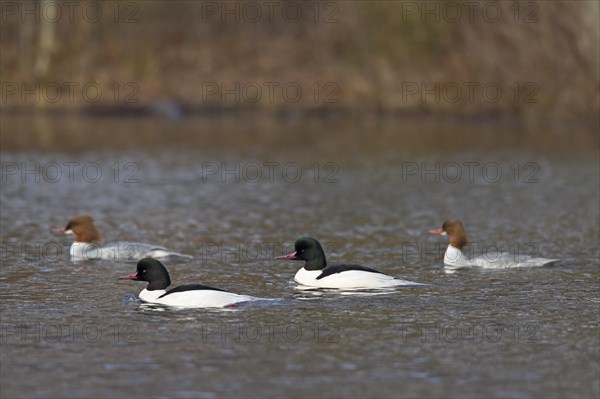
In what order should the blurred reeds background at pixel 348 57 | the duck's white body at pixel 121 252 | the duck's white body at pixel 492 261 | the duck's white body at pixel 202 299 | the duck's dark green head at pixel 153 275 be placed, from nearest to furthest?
the duck's white body at pixel 202 299 → the duck's dark green head at pixel 153 275 → the duck's white body at pixel 492 261 → the duck's white body at pixel 121 252 → the blurred reeds background at pixel 348 57

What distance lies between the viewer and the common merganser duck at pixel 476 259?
45.9 feet

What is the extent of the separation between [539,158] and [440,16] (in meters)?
10.9

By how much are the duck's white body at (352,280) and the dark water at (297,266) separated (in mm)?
174

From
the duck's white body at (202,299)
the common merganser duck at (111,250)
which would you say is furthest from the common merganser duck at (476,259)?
the duck's white body at (202,299)

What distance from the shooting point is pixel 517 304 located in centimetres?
1180

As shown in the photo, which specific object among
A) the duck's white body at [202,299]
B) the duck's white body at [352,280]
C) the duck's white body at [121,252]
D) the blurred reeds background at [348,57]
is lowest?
the duck's white body at [202,299]

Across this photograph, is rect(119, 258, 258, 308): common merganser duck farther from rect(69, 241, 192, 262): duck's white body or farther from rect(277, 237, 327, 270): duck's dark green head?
rect(69, 241, 192, 262): duck's white body

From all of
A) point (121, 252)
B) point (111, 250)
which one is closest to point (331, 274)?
point (121, 252)

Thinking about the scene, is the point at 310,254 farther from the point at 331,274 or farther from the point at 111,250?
the point at 111,250

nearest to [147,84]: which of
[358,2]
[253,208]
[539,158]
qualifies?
[358,2]

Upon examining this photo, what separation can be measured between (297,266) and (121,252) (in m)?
2.10

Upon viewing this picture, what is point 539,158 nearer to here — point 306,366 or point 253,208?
point 253,208

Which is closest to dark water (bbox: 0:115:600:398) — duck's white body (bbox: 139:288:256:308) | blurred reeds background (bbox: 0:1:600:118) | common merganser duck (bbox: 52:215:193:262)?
duck's white body (bbox: 139:288:256:308)

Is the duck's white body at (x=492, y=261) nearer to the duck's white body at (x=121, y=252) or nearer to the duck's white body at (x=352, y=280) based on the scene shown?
the duck's white body at (x=352, y=280)
